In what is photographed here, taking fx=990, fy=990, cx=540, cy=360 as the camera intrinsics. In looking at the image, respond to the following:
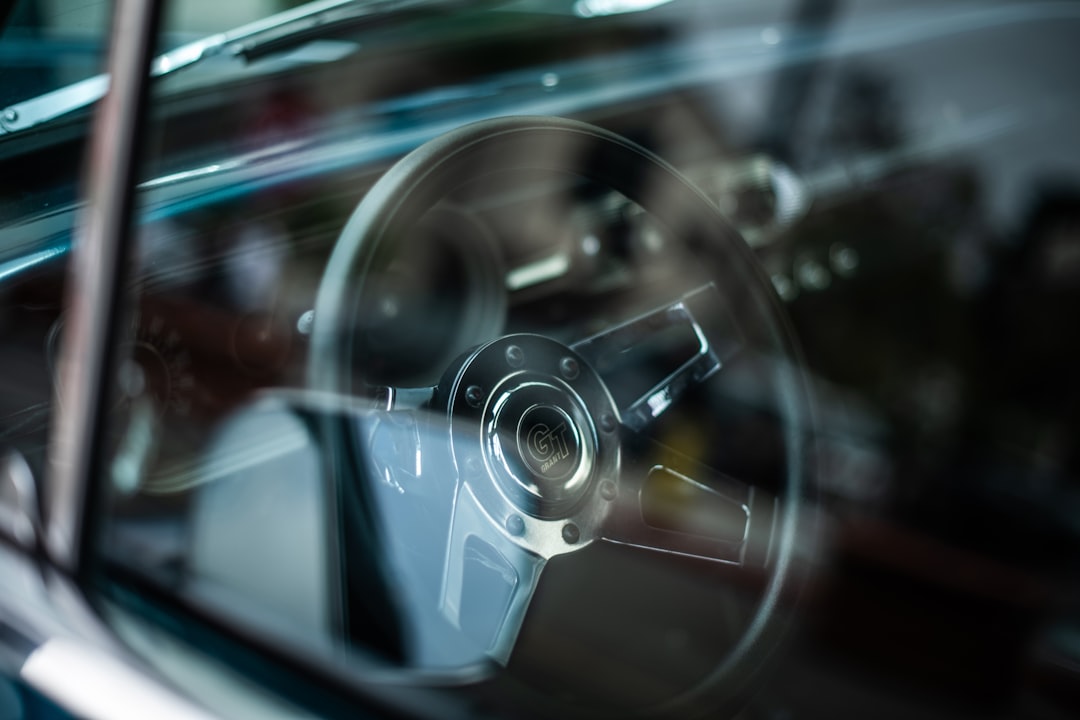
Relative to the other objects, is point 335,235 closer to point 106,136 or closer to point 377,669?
point 106,136

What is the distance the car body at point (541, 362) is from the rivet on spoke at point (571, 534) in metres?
0.02

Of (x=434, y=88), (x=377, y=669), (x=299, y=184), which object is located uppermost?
(x=434, y=88)

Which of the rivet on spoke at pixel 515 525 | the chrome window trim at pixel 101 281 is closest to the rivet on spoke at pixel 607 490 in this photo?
the rivet on spoke at pixel 515 525

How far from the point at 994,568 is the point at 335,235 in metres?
2.45

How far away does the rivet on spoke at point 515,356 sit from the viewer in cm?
120

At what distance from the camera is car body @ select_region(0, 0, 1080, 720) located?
109 cm

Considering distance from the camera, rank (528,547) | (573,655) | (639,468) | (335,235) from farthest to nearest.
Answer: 1. (573,655)
2. (335,235)
3. (639,468)
4. (528,547)

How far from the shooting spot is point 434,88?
7.59ft

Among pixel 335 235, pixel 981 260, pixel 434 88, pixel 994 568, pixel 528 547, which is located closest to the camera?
pixel 528 547

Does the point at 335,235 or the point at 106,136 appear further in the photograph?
the point at 335,235

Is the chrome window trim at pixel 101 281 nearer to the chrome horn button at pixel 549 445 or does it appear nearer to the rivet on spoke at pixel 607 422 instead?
the chrome horn button at pixel 549 445

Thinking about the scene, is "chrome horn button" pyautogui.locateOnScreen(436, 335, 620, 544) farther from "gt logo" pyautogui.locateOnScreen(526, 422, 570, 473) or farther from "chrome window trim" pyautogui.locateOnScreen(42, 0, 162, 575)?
"chrome window trim" pyautogui.locateOnScreen(42, 0, 162, 575)

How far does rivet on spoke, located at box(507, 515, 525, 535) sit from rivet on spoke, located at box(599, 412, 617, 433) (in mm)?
166

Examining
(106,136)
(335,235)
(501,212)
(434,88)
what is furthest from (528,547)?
(434,88)
